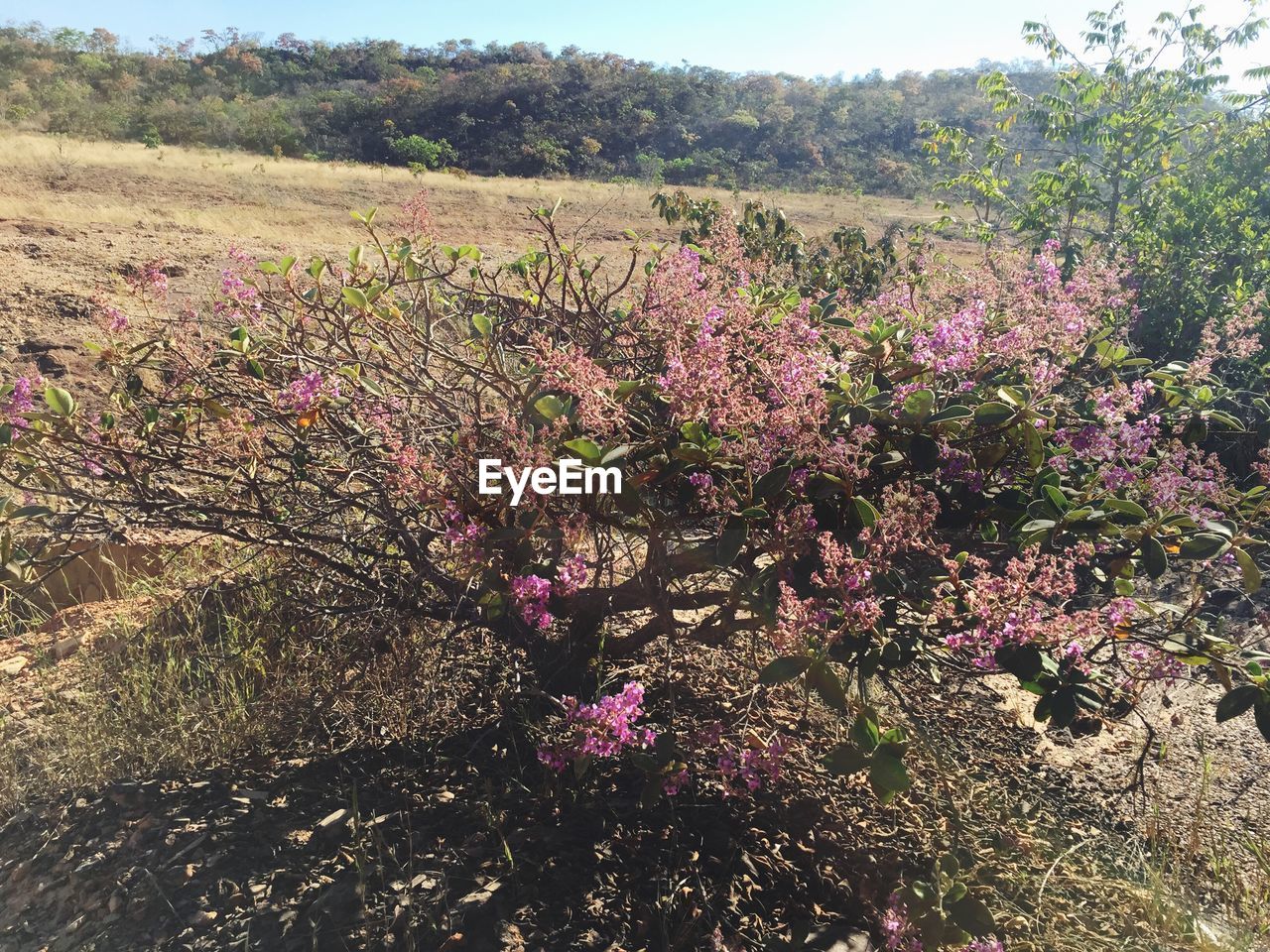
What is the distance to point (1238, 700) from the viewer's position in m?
1.68

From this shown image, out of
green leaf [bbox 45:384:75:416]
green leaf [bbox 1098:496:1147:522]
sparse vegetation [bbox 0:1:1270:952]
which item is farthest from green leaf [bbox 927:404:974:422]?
green leaf [bbox 45:384:75:416]

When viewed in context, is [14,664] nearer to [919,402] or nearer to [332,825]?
[332,825]

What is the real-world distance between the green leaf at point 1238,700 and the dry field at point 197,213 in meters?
2.21

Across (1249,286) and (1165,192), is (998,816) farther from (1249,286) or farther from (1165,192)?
(1165,192)

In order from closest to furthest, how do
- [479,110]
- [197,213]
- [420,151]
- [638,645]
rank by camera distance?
[638,645]
[197,213]
[420,151]
[479,110]

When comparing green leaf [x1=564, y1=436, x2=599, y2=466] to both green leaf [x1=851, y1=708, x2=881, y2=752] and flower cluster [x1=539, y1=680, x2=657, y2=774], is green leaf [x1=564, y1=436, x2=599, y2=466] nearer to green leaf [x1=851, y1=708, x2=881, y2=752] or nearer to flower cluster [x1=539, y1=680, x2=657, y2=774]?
flower cluster [x1=539, y1=680, x2=657, y2=774]

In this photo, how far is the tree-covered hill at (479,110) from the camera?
2984 cm

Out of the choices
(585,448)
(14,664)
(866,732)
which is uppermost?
(585,448)

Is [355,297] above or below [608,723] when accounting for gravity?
above

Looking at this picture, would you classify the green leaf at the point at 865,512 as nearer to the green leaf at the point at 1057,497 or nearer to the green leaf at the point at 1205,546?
the green leaf at the point at 1057,497

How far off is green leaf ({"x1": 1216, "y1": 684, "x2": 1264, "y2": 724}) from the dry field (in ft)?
7.25

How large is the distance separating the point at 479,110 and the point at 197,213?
84.3 feet

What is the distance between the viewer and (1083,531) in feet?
6.11

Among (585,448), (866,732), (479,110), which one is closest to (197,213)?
(585,448)
